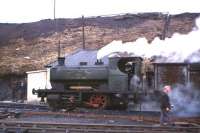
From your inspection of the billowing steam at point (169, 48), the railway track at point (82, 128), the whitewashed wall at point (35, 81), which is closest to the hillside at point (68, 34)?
the whitewashed wall at point (35, 81)

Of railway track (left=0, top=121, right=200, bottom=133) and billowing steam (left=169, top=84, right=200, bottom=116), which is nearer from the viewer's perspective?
railway track (left=0, top=121, right=200, bottom=133)

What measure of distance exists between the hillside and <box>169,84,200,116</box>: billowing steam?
13.8 m

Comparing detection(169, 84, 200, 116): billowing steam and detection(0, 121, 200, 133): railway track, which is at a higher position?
detection(169, 84, 200, 116): billowing steam

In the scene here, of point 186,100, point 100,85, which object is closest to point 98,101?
point 100,85

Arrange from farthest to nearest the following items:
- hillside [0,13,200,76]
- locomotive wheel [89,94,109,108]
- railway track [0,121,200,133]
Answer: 1. hillside [0,13,200,76]
2. locomotive wheel [89,94,109,108]
3. railway track [0,121,200,133]

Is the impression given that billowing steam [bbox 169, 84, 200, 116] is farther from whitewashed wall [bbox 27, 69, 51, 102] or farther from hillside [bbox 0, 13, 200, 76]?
hillside [bbox 0, 13, 200, 76]

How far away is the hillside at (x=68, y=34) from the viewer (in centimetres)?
4197

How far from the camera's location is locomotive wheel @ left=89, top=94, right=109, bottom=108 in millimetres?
24531

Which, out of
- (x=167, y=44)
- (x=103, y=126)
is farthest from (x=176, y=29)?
(x=103, y=126)

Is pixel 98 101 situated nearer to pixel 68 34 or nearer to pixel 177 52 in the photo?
pixel 177 52

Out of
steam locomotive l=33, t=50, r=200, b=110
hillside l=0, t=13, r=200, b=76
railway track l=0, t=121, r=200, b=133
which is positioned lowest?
railway track l=0, t=121, r=200, b=133

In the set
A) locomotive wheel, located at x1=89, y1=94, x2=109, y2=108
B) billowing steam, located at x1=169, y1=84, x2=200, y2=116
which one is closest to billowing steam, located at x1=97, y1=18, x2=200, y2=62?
billowing steam, located at x1=169, y1=84, x2=200, y2=116

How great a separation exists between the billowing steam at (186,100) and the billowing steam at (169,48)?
1.61 m

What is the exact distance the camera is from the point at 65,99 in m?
25.1
